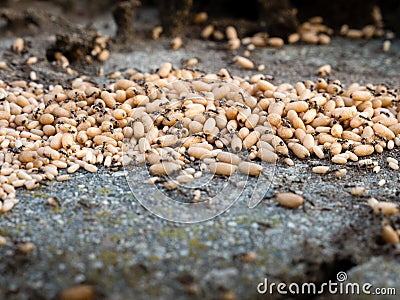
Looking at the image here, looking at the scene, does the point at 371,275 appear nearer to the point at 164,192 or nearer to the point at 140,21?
the point at 164,192

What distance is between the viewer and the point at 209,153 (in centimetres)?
265

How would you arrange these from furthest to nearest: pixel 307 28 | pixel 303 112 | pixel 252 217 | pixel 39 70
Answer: pixel 307 28 → pixel 39 70 → pixel 303 112 → pixel 252 217

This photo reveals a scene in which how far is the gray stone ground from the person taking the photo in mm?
1948

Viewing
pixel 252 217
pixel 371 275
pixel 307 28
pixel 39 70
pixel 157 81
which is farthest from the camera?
pixel 307 28

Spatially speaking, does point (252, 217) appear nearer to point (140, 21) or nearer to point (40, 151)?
point (40, 151)

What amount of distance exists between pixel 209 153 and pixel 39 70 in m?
1.62

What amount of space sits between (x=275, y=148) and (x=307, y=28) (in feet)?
6.75

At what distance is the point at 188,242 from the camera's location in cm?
213

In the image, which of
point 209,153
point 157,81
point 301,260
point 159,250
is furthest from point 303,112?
point 159,250

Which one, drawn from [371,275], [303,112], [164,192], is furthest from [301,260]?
[303,112]

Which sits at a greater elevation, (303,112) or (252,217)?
(303,112)

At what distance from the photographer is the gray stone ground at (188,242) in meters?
1.95

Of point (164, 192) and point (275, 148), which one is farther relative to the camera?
point (275, 148)

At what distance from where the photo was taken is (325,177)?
263 cm
